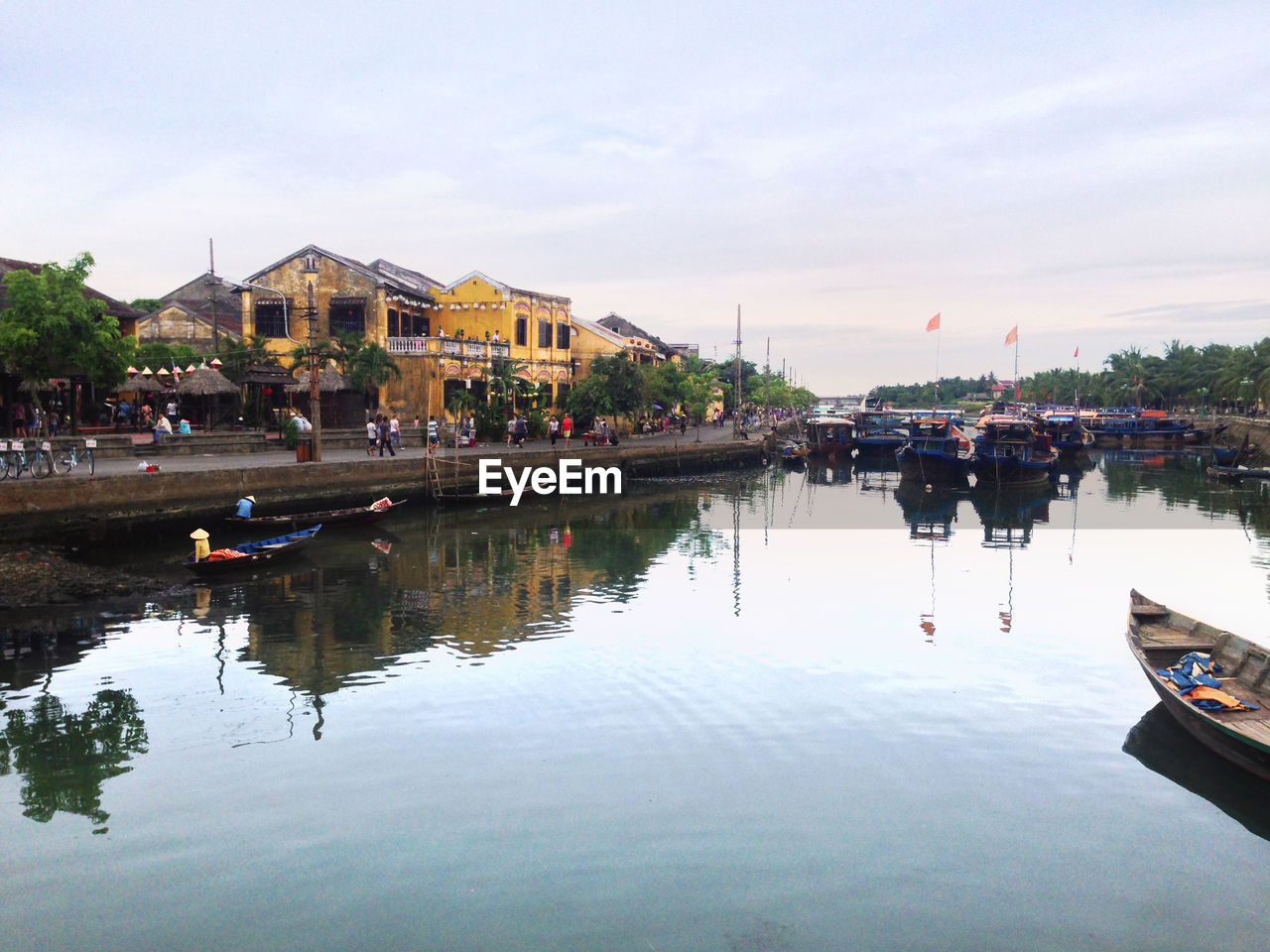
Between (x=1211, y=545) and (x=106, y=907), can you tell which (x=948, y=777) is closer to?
(x=106, y=907)

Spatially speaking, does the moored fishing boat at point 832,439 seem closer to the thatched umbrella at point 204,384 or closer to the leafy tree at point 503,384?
the leafy tree at point 503,384

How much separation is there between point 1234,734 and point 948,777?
2.94 meters

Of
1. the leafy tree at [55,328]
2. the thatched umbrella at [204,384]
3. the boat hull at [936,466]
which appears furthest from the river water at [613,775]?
the boat hull at [936,466]

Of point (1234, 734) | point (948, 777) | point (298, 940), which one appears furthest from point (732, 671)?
point (298, 940)

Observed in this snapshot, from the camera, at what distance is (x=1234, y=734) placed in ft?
32.1

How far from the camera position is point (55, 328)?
80.1 ft

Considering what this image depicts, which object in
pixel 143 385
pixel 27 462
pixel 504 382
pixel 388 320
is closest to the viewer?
pixel 27 462

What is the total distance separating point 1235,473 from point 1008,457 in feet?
39.3

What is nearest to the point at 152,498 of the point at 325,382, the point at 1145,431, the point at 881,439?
the point at 325,382

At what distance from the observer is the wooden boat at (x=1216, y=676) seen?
9.88m

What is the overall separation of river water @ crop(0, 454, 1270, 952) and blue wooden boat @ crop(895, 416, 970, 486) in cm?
2682

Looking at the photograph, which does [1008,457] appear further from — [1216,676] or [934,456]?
[1216,676]

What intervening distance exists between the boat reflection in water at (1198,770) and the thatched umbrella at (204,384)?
102ft

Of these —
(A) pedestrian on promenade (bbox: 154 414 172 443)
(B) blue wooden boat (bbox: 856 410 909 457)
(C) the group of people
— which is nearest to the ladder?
(C) the group of people
